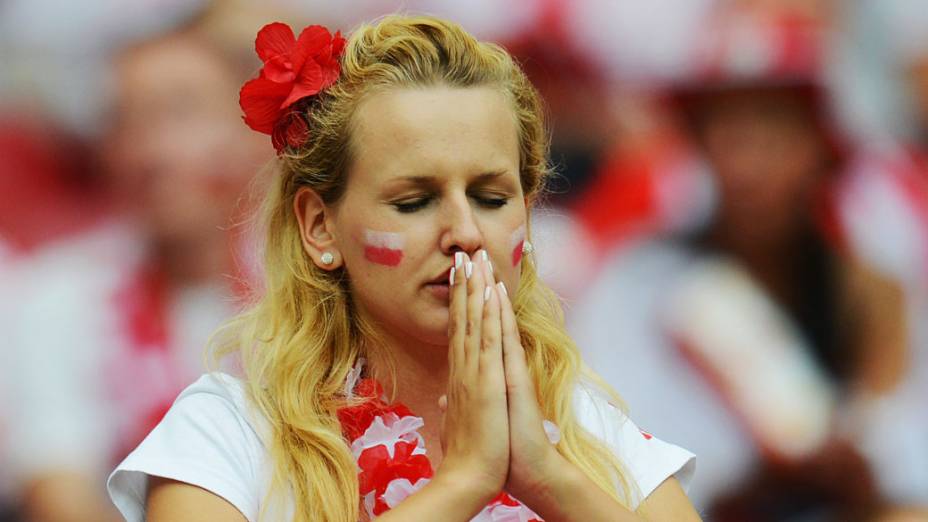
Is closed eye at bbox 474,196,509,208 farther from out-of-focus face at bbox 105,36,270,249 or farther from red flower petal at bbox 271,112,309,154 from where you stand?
out-of-focus face at bbox 105,36,270,249

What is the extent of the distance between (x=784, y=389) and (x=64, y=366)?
1877 mm

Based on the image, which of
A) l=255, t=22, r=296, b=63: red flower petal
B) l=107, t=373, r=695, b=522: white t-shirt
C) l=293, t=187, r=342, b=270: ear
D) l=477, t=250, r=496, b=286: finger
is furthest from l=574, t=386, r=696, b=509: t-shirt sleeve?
l=255, t=22, r=296, b=63: red flower petal

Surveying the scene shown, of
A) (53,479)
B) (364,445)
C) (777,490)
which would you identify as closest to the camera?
(364,445)

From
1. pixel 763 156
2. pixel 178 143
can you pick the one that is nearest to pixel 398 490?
pixel 178 143

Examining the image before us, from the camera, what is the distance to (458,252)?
1.94 m

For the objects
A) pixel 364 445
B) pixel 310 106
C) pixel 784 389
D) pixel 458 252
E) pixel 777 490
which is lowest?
pixel 777 490

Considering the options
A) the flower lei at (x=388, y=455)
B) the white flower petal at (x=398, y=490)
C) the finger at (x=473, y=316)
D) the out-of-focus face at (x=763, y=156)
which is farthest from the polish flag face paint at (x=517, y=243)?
the out-of-focus face at (x=763, y=156)

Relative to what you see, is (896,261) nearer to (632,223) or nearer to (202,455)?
(632,223)

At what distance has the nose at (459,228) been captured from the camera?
1.93 metres

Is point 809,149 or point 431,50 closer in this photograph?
point 431,50

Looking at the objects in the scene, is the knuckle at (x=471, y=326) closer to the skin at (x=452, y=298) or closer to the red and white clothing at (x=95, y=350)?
the skin at (x=452, y=298)

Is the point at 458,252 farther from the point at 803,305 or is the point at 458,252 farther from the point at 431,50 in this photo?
the point at 803,305

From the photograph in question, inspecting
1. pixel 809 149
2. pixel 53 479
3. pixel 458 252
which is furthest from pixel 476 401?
pixel 809 149

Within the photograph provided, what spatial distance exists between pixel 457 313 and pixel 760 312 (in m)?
2.05
